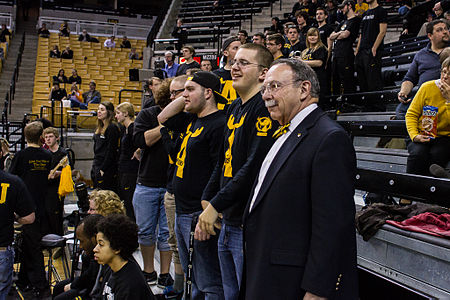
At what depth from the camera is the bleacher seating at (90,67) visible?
1600 centimetres

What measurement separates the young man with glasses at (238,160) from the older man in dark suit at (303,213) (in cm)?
45

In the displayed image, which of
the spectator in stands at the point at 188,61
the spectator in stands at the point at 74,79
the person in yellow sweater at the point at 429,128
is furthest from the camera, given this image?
the spectator in stands at the point at 74,79

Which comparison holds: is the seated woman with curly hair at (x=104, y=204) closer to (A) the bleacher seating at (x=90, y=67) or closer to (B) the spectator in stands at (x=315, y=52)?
(B) the spectator in stands at (x=315, y=52)

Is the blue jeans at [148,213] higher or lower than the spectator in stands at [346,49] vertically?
lower

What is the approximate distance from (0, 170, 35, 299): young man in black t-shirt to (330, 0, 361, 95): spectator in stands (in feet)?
14.5

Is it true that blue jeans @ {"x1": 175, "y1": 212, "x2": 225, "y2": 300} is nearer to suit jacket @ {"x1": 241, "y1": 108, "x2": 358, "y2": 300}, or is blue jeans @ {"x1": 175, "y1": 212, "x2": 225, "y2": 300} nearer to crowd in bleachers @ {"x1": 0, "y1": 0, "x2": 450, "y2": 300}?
crowd in bleachers @ {"x1": 0, "y1": 0, "x2": 450, "y2": 300}

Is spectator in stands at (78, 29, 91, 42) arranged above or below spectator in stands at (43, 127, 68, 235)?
above

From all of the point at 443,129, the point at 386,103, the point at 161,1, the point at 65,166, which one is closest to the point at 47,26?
the point at 161,1

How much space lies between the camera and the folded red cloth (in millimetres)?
2461

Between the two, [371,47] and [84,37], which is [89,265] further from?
[84,37]

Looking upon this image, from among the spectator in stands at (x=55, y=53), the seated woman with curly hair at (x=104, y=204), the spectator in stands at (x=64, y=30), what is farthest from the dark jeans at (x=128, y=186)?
the spectator in stands at (x=64, y=30)

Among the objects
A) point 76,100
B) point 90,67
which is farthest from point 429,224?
point 90,67

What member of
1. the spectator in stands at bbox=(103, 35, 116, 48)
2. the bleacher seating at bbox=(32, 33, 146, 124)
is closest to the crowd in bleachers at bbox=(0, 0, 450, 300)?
the bleacher seating at bbox=(32, 33, 146, 124)

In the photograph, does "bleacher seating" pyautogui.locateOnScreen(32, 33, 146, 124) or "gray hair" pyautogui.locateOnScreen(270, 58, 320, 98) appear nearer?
"gray hair" pyautogui.locateOnScreen(270, 58, 320, 98)
